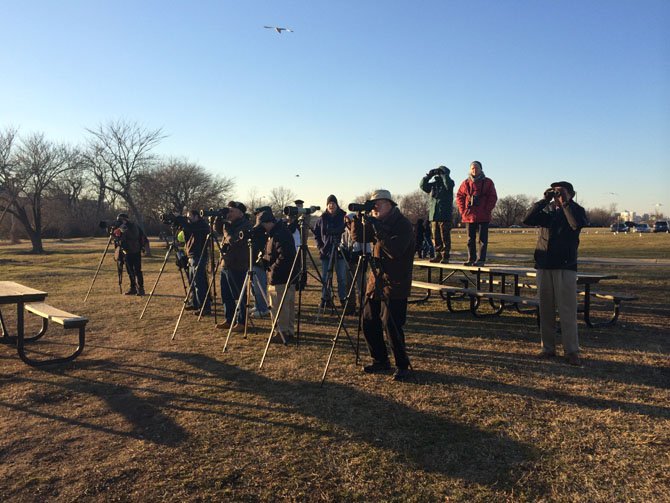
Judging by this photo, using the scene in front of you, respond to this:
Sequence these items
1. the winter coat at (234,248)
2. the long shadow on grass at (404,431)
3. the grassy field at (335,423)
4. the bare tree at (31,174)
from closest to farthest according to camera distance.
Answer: the grassy field at (335,423) → the long shadow on grass at (404,431) → the winter coat at (234,248) → the bare tree at (31,174)

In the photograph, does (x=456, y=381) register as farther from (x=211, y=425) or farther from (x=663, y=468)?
(x=211, y=425)

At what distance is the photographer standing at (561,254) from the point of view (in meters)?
5.64

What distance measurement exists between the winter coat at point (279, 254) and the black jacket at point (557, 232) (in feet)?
11.0

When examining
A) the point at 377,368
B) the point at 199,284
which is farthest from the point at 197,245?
the point at 377,368

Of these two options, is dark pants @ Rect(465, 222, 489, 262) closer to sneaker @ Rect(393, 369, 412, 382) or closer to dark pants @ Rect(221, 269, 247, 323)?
sneaker @ Rect(393, 369, 412, 382)

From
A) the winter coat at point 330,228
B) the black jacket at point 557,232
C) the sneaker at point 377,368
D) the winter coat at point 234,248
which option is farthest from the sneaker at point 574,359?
the winter coat at point 234,248

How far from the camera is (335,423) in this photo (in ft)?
13.7

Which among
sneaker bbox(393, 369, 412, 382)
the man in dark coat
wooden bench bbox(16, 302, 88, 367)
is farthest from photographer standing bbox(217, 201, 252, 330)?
sneaker bbox(393, 369, 412, 382)

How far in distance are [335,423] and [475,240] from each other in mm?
5261

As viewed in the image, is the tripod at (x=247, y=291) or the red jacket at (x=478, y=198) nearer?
the tripod at (x=247, y=291)

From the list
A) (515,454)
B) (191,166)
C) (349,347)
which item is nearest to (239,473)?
(515,454)

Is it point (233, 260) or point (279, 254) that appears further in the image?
point (233, 260)

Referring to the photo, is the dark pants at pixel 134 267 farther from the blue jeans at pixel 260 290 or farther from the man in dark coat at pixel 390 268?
the man in dark coat at pixel 390 268

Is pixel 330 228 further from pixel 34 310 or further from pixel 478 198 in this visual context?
pixel 34 310
